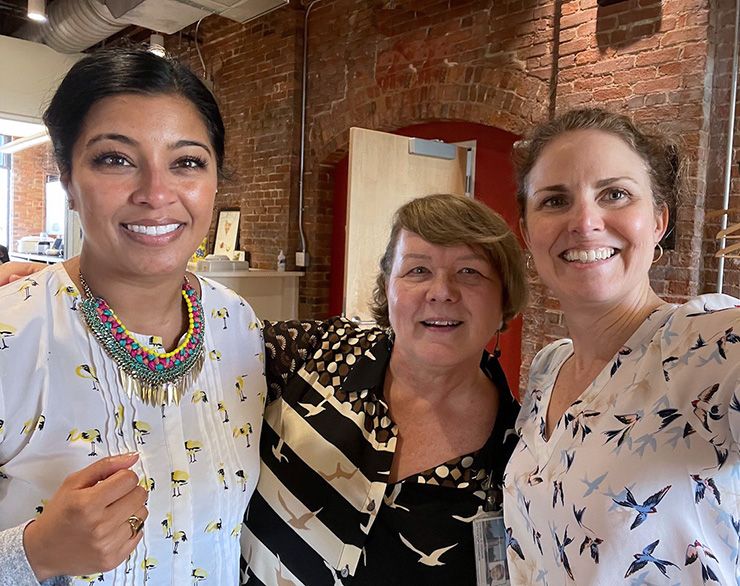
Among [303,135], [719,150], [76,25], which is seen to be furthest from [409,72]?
[76,25]

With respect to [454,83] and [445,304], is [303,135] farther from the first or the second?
[445,304]

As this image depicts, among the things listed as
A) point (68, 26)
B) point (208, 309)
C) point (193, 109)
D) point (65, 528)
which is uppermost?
point (68, 26)

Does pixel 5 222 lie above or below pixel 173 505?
above

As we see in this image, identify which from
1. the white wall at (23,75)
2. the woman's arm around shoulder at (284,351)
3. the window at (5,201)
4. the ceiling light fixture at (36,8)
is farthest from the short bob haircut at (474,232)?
the window at (5,201)

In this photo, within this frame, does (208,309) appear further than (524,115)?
No

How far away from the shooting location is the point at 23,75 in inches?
242

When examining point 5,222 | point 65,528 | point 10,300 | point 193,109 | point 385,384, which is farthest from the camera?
point 5,222

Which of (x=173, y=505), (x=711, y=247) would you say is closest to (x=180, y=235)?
(x=173, y=505)

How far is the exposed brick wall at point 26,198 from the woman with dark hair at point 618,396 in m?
9.82

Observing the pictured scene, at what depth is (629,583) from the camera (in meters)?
0.99

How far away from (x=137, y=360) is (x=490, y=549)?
84 centimetres

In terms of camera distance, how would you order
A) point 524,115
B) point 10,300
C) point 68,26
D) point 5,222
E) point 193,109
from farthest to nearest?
point 5,222 < point 68,26 < point 524,115 < point 193,109 < point 10,300

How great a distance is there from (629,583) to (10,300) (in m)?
1.17

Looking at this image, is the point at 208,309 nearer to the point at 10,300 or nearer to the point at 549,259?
the point at 10,300
